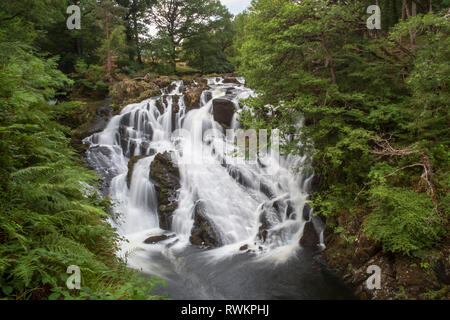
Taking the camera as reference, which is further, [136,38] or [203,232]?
[136,38]

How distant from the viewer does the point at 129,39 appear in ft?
90.7

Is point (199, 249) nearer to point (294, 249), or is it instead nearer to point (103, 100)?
point (294, 249)

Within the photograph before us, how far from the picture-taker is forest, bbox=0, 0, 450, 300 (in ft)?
10.6

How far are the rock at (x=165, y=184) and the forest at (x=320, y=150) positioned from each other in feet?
10.2

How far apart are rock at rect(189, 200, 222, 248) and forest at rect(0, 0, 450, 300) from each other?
2.68 metres

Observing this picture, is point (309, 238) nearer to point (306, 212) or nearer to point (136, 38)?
point (306, 212)

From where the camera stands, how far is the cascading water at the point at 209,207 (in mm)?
7566

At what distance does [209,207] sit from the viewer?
35.3 ft

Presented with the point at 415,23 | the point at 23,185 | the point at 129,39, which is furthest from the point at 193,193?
the point at 129,39

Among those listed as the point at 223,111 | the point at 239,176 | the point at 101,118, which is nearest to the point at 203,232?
the point at 239,176

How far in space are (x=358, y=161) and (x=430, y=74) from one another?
301 cm

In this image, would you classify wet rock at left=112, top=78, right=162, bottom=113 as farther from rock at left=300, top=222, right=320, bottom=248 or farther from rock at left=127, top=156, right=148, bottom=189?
rock at left=300, top=222, right=320, bottom=248

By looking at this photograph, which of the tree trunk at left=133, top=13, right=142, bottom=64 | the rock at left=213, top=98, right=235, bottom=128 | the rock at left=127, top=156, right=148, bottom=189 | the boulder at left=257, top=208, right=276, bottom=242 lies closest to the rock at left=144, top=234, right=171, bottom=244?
the rock at left=127, top=156, right=148, bottom=189

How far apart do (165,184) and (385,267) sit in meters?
8.66
